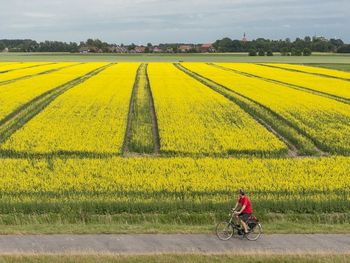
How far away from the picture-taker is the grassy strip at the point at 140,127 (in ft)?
72.7

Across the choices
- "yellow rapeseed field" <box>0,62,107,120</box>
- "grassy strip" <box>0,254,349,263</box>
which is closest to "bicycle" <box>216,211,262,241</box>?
"grassy strip" <box>0,254,349,263</box>

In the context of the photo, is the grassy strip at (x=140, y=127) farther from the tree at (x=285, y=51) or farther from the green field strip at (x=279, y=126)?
the tree at (x=285, y=51)

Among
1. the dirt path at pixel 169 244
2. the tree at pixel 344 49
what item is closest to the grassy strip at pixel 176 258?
the dirt path at pixel 169 244

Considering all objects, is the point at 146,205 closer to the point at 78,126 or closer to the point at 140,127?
the point at 140,127

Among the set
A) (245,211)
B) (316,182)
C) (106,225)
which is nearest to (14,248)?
(106,225)

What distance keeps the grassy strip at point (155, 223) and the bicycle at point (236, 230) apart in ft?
1.07

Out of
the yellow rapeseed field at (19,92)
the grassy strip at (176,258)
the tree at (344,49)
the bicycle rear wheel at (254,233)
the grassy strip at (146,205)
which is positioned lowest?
the tree at (344,49)

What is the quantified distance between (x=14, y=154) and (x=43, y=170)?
10.8 ft

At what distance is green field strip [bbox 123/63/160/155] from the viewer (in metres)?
22.1

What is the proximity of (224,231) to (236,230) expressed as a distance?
14.5 inches

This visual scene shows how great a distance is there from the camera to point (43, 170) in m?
18.1

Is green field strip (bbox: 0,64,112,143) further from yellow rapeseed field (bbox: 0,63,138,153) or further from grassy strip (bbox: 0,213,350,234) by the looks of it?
grassy strip (bbox: 0,213,350,234)

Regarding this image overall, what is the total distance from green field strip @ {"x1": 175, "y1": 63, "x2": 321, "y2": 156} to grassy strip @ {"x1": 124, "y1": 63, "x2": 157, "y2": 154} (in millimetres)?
5979

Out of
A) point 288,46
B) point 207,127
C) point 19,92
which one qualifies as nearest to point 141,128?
point 207,127
